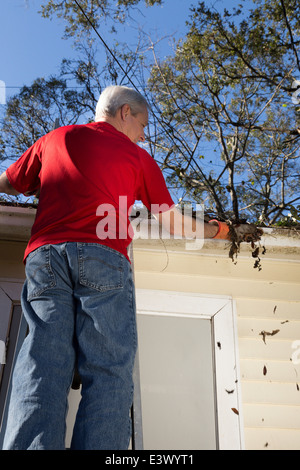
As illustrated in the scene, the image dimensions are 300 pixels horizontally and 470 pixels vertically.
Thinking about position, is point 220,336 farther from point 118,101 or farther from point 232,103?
point 232,103

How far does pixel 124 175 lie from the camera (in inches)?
75.6

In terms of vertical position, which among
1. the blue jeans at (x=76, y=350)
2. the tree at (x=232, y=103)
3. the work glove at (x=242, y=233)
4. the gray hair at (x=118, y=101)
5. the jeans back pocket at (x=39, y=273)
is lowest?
the blue jeans at (x=76, y=350)

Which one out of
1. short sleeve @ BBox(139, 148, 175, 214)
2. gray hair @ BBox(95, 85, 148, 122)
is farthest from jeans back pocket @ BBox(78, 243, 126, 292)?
gray hair @ BBox(95, 85, 148, 122)

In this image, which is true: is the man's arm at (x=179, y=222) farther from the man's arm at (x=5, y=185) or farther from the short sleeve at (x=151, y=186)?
the man's arm at (x=5, y=185)

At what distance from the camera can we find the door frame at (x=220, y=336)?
3.19 metres

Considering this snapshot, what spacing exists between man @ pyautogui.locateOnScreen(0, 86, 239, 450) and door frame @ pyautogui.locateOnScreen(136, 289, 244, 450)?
5.13 ft

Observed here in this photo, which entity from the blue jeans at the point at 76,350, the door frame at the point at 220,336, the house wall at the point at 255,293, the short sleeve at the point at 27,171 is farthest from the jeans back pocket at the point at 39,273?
the door frame at the point at 220,336

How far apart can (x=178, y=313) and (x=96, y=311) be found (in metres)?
2.06

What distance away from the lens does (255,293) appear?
A: 11.9 ft

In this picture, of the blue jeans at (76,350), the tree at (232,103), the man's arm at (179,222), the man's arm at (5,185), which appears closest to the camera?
the blue jeans at (76,350)

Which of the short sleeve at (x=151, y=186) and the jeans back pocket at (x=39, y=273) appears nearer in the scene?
the jeans back pocket at (x=39, y=273)

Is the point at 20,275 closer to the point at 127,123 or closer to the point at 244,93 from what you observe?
the point at 127,123

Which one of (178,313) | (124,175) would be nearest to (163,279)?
(178,313)

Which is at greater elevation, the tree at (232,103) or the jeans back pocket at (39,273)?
the tree at (232,103)
